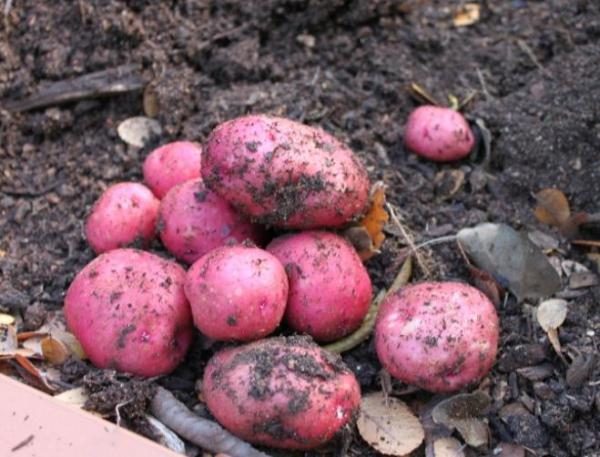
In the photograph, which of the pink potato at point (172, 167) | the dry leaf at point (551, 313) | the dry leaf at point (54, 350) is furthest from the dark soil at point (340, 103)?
the pink potato at point (172, 167)

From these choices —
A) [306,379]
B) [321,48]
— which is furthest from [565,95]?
[306,379]

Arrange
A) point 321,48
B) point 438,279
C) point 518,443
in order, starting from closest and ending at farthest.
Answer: point 518,443
point 438,279
point 321,48

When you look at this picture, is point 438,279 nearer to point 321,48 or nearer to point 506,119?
point 506,119

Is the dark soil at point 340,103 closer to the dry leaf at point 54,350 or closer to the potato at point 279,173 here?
the dry leaf at point 54,350

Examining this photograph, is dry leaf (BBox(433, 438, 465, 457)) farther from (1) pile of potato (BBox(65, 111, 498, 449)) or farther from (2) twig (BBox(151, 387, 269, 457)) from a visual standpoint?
(2) twig (BBox(151, 387, 269, 457))

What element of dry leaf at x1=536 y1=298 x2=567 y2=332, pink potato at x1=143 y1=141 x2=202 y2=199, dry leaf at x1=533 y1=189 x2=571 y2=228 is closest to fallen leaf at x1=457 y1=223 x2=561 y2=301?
dry leaf at x1=536 y1=298 x2=567 y2=332

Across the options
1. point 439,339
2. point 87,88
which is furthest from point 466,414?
point 87,88
